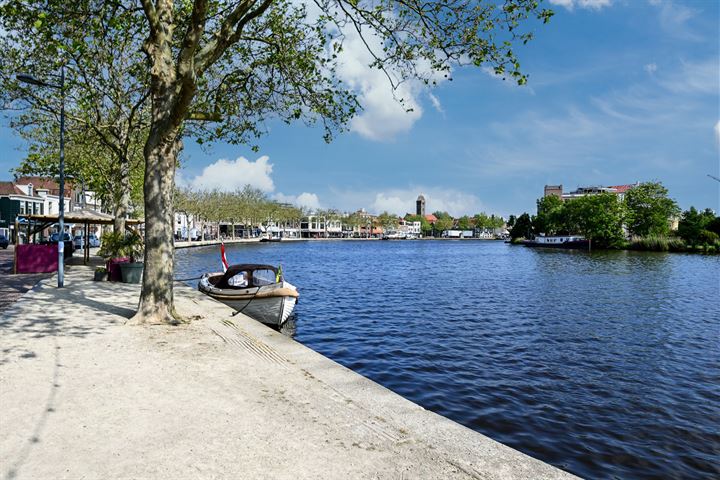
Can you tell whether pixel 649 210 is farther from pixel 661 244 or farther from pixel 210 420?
pixel 210 420

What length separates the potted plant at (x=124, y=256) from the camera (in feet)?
69.9

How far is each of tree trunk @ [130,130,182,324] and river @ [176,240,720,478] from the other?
478cm

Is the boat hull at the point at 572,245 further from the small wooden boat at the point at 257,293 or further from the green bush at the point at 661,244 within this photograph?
the small wooden boat at the point at 257,293

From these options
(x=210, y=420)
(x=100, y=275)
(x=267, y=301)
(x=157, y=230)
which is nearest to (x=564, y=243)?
(x=267, y=301)

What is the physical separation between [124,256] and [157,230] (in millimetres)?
12454

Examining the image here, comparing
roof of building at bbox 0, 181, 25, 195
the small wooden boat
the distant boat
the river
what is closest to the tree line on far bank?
the distant boat

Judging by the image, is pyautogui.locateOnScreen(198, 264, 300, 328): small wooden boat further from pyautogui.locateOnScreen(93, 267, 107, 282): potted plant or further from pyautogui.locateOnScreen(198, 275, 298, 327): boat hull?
pyautogui.locateOnScreen(93, 267, 107, 282): potted plant

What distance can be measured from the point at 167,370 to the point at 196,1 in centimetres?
861

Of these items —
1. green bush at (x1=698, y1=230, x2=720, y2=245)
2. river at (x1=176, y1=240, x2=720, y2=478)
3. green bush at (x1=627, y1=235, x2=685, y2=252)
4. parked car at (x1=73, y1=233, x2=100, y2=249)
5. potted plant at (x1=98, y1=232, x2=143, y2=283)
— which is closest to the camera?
river at (x1=176, y1=240, x2=720, y2=478)

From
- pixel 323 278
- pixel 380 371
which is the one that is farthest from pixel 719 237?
pixel 380 371

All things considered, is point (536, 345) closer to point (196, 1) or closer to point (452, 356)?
point (452, 356)

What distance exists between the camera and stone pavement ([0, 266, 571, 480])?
15.0 feet

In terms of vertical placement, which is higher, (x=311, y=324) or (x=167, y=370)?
(x=167, y=370)

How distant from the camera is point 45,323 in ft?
37.3
